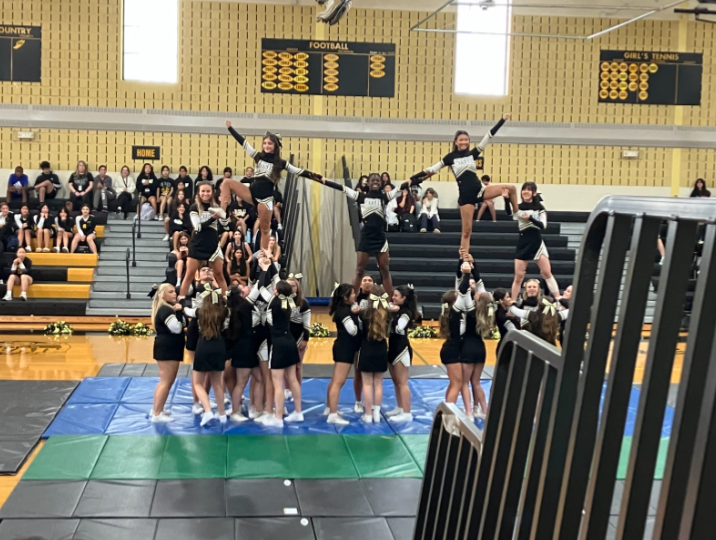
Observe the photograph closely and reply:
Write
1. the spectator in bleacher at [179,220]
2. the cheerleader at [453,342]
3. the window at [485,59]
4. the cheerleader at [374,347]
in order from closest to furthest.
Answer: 1. the cheerleader at [374,347]
2. the cheerleader at [453,342]
3. the spectator in bleacher at [179,220]
4. the window at [485,59]

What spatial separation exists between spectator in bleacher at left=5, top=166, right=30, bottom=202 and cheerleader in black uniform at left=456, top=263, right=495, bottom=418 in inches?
501

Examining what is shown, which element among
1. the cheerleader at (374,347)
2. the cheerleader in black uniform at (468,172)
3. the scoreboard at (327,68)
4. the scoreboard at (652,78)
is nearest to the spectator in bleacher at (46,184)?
the scoreboard at (327,68)

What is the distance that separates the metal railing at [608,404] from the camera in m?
1.11

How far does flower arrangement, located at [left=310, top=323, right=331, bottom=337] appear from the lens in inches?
510

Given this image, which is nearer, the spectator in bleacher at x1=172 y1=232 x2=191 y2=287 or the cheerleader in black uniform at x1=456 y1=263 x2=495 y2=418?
the cheerleader in black uniform at x1=456 y1=263 x2=495 y2=418

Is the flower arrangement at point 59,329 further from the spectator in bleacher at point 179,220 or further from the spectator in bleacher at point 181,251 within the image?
the spectator in bleacher at point 179,220

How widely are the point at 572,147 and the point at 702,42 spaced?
4.31 m

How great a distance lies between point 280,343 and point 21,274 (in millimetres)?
9140

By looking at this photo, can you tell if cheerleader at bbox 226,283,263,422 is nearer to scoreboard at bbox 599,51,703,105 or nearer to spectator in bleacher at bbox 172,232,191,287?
spectator in bleacher at bbox 172,232,191,287

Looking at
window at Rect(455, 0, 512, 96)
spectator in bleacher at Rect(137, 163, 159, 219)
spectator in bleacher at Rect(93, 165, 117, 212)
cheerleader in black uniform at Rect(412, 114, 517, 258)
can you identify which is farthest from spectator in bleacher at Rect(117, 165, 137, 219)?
cheerleader in black uniform at Rect(412, 114, 517, 258)

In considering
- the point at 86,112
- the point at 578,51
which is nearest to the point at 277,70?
the point at 86,112

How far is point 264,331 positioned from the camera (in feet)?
25.2

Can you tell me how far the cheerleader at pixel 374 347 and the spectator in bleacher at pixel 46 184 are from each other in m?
12.1

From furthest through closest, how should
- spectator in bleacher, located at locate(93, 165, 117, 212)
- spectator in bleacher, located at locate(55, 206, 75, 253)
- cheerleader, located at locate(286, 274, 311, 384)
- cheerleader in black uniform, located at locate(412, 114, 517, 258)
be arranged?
spectator in bleacher, located at locate(93, 165, 117, 212)
spectator in bleacher, located at locate(55, 206, 75, 253)
cheerleader in black uniform, located at locate(412, 114, 517, 258)
cheerleader, located at locate(286, 274, 311, 384)
